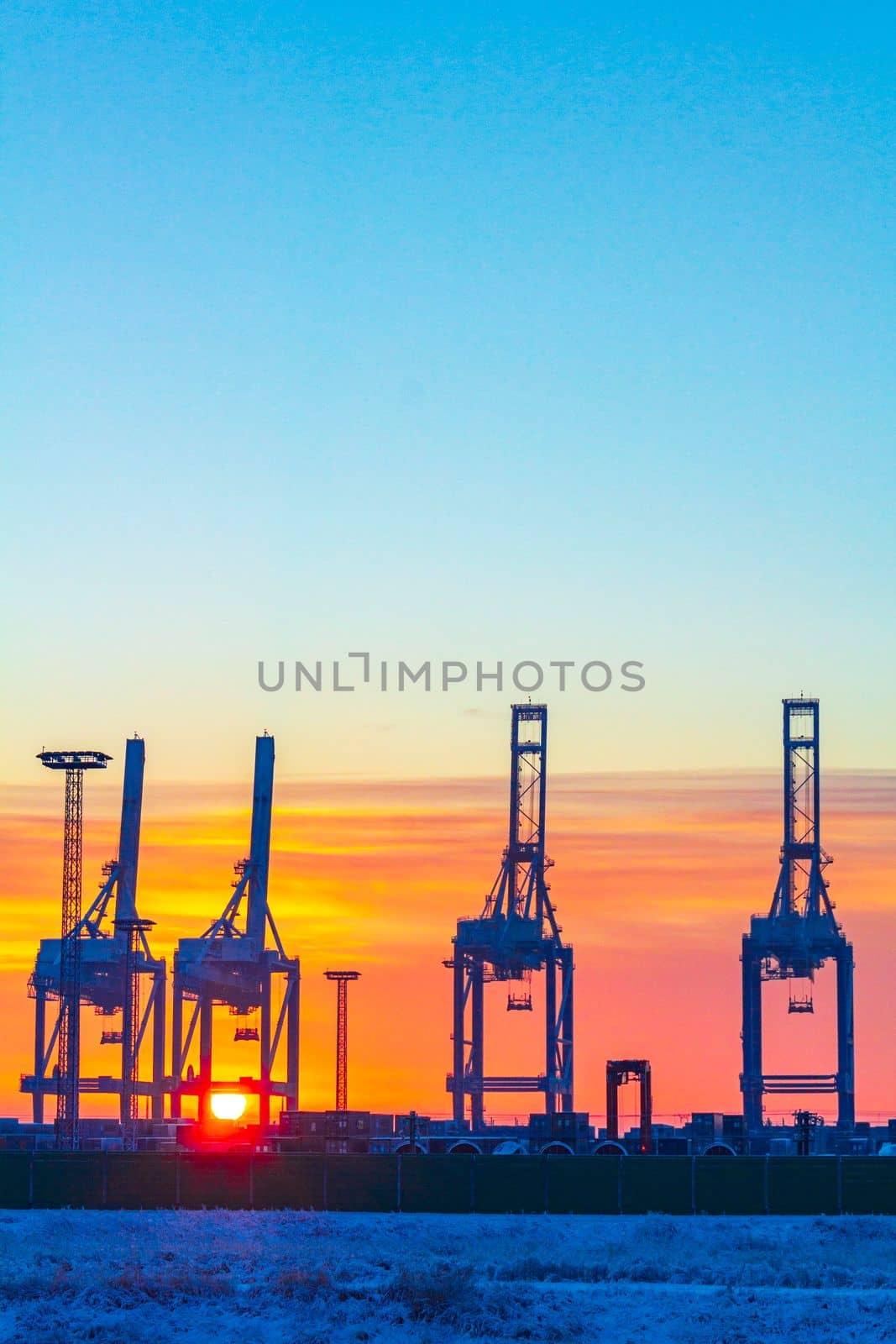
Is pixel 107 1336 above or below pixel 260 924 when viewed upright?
below

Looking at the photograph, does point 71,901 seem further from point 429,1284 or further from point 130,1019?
point 429,1284

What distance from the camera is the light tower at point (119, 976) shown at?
11750 centimetres

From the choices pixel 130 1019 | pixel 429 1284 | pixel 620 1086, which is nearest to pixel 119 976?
pixel 130 1019

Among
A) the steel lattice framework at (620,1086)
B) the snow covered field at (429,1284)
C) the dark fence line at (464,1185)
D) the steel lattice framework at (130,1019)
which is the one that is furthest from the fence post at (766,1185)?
the steel lattice framework at (130,1019)

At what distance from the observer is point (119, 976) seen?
119562 millimetres

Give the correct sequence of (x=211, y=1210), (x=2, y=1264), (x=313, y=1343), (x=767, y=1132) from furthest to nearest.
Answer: (x=767, y=1132) → (x=211, y=1210) → (x=2, y=1264) → (x=313, y=1343)

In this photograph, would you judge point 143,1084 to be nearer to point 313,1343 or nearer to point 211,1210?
point 211,1210

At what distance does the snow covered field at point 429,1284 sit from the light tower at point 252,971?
240 feet

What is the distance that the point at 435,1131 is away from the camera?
9531 cm

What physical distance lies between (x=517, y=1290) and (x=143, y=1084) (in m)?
103

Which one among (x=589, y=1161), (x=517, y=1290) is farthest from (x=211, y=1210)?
(x=517, y=1290)

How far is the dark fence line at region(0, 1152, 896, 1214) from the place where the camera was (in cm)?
Answer: 4691

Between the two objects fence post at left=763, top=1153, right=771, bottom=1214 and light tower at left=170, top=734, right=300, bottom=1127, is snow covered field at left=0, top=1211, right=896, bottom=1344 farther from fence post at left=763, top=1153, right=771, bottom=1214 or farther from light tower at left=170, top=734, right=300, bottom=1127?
light tower at left=170, top=734, right=300, bottom=1127

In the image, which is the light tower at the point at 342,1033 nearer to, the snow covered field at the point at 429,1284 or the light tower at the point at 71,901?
the light tower at the point at 71,901
